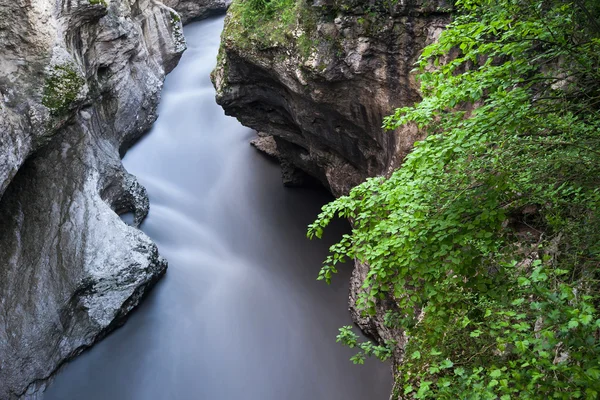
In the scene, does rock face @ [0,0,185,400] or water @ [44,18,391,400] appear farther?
water @ [44,18,391,400]

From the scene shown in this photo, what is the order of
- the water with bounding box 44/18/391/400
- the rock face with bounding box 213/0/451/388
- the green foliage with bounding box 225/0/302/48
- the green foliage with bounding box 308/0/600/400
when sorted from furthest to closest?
the green foliage with bounding box 225/0/302/48
the water with bounding box 44/18/391/400
the rock face with bounding box 213/0/451/388
the green foliage with bounding box 308/0/600/400

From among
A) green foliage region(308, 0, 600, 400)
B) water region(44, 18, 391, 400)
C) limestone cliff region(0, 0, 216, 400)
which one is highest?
green foliage region(308, 0, 600, 400)

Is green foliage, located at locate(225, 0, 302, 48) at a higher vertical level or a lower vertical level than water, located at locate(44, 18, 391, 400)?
higher

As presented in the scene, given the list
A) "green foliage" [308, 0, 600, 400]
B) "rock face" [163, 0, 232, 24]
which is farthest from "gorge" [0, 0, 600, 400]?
"rock face" [163, 0, 232, 24]

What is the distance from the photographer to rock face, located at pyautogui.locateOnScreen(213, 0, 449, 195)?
24.0ft

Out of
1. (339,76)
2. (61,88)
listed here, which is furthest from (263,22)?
(61,88)

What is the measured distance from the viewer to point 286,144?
11.8 meters

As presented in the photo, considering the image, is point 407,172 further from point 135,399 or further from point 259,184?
point 259,184

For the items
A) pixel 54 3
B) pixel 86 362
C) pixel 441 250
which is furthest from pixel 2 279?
pixel 441 250

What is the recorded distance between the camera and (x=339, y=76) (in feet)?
26.2

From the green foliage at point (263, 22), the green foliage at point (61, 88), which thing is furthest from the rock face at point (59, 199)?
the green foliage at point (263, 22)

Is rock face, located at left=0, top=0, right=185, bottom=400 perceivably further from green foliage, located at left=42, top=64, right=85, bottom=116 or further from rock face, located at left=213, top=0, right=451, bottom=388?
rock face, located at left=213, top=0, right=451, bottom=388

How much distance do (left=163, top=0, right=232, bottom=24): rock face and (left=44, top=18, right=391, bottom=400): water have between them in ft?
24.5

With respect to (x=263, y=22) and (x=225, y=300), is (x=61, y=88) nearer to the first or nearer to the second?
(x=263, y=22)
